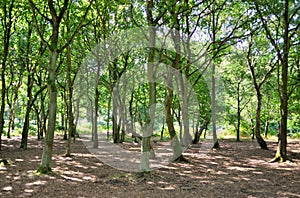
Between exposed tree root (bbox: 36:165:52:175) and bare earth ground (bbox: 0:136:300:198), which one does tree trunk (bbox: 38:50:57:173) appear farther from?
bare earth ground (bbox: 0:136:300:198)

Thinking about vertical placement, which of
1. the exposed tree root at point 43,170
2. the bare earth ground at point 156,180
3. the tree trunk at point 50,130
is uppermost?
the tree trunk at point 50,130

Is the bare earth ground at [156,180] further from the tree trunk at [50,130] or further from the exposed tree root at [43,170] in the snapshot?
the tree trunk at [50,130]

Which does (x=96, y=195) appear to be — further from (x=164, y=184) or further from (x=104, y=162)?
(x=104, y=162)

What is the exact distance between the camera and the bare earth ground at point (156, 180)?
7.25m

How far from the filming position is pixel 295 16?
12.4 metres

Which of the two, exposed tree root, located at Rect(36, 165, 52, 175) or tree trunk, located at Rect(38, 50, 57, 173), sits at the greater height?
tree trunk, located at Rect(38, 50, 57, 173)

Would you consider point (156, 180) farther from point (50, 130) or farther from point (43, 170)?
point (50, 130)

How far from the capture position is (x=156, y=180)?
888 centimetres

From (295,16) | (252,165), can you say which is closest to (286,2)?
(295,16)

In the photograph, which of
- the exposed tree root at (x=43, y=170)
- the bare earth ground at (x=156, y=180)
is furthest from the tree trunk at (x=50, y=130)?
the bare earth ground at (x=156, y=180)

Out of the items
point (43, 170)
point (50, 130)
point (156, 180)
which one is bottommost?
point (156, 180)

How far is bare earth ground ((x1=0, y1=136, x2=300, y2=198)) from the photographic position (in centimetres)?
725

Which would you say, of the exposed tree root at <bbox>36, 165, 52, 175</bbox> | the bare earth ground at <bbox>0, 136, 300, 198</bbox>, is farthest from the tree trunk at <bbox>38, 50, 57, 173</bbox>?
the bare earth ground at <bbox>0, 136, 300, 198</bbox>

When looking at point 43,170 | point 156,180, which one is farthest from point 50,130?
point 156,180
